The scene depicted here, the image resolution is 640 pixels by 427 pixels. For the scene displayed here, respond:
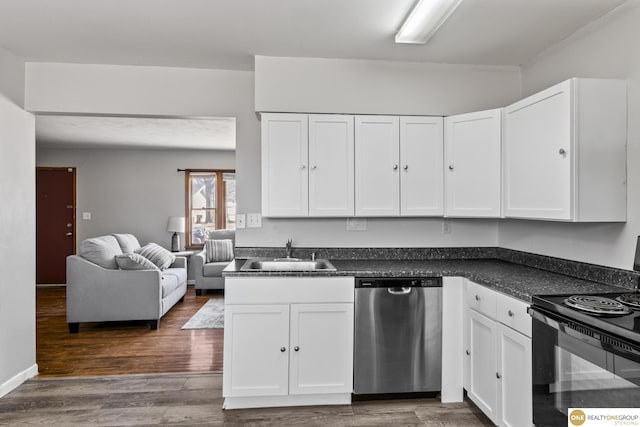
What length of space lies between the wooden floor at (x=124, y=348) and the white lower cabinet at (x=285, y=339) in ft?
2.48

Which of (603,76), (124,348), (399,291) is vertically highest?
(603,76)

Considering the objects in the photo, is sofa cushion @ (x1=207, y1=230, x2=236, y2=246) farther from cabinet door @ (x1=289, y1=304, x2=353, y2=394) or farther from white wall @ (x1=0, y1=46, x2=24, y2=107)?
cabinet door @ (x1=289, y1=304, x2=353, y2=394)

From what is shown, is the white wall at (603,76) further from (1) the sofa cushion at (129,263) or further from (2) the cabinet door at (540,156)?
(1) the sofa cushion at (129,263)

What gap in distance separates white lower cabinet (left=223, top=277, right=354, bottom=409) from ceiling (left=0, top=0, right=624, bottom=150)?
5.13 ft

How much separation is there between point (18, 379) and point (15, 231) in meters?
1.07

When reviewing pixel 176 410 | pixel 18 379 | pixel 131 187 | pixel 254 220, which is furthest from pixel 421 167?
pixel 131 187

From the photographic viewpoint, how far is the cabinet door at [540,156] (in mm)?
2076

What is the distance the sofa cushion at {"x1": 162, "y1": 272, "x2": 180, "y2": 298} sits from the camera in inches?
168

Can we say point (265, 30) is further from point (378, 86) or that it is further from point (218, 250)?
point (218, 250)

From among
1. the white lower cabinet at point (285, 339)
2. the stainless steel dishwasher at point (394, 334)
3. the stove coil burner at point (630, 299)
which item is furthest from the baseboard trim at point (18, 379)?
the stove coil burner at point (630, 299)

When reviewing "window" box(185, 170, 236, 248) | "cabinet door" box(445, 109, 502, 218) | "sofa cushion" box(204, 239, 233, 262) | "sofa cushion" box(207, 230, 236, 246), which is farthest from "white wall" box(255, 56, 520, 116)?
"window" box(185, 170, 236, 248)

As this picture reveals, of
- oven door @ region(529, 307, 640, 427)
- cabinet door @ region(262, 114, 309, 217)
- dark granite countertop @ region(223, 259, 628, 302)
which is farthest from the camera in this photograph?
cabinet door @ region(262, 114, 309, 217)

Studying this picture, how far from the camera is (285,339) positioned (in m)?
2.38

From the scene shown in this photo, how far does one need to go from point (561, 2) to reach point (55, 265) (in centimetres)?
752
